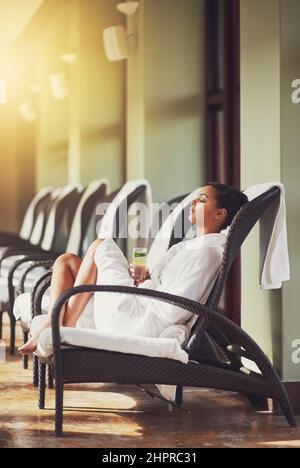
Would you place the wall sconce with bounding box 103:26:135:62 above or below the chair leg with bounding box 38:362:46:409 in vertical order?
above

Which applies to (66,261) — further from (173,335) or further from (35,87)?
(35,87)

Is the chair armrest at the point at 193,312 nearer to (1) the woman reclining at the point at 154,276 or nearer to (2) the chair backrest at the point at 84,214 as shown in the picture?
(1) the woman reclining at the point at 154,276

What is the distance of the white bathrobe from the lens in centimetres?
360

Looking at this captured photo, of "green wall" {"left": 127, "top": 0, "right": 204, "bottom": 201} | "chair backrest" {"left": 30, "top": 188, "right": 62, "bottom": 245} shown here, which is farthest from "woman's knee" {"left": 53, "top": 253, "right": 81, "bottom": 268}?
"chair backrest" {"left": 30, "top": 188, "right": 62, "bottom": 245}

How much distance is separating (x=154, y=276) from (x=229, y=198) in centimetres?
50

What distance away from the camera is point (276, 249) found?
3621mm

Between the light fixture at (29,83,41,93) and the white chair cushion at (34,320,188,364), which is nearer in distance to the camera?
the white chair cushion at (34,320,188,364)

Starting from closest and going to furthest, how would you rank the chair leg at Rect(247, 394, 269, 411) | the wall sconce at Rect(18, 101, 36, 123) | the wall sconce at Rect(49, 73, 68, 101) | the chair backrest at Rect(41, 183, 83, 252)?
the chair leg at Rect(247, 394, 269, 411)
the chair backrest at Rect(41, 183, 83, 252)
the wall sconce at Rect(49, 73, 68, 101)
the wall sconce at Rect(18, 101, 36, 123)

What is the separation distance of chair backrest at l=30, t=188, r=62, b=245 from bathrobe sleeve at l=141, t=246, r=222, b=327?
15.9 feet

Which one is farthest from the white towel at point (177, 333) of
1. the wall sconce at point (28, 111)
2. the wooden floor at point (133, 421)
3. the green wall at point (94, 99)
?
the wall sconce at point (28, 111)

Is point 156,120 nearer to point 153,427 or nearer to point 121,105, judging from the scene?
point 121,105

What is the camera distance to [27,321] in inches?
178

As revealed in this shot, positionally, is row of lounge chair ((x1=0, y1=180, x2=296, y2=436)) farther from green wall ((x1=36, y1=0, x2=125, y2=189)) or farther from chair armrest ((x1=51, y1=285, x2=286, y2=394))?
green wall ((x1=36, y1=0, x2=125, y2=189))

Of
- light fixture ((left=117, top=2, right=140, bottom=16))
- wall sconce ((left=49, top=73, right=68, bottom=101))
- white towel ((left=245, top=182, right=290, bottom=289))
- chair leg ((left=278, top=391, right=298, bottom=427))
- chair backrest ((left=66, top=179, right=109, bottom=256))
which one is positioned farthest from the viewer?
wall sconce ((left=49, top=73, right=68, bottom=101))
